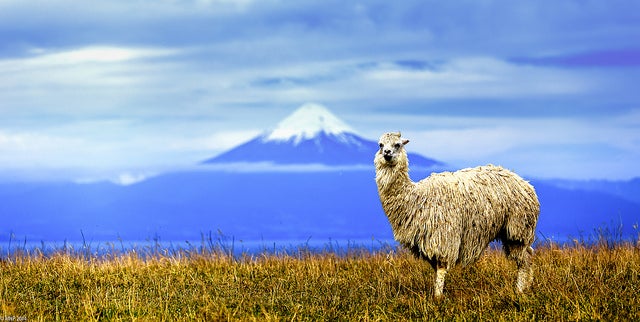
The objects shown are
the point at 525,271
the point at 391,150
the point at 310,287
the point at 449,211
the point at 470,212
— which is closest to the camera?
the point at 391,150

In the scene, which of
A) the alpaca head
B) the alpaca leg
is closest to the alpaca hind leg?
the alpaca leg

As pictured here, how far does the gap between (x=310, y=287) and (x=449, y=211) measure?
89.0 inches

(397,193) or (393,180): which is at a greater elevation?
(393,180)

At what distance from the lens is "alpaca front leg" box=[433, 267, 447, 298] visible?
11.1 meters

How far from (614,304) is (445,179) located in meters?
2.99

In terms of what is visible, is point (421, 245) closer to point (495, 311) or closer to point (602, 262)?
point (495, 311)

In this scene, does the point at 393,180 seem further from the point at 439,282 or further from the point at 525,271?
the point at 525,271

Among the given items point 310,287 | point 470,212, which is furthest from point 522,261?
point 310,287

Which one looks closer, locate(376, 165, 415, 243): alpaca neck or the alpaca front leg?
the alpaca front leg

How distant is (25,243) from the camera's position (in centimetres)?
1491

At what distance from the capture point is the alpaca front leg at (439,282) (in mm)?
11087

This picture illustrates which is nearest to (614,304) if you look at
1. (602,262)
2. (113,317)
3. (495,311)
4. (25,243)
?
(495,311)

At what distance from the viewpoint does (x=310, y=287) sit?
11766 mm

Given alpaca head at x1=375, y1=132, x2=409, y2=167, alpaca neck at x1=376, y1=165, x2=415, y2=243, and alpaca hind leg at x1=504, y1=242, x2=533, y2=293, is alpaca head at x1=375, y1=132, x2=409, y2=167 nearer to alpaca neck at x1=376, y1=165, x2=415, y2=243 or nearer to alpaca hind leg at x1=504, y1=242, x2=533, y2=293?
alpaca neck at x1=376, y1=165, x2=415, y2=243
